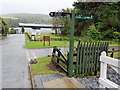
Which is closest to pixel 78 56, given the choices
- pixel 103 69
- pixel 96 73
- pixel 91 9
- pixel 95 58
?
pixel 95 58

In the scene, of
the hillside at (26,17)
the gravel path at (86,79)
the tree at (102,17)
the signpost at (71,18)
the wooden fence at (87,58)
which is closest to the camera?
the gravel path at (86,79)

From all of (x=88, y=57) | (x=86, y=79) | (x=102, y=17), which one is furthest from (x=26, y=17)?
(x=86, y=79)

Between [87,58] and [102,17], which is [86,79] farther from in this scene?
[102,17]

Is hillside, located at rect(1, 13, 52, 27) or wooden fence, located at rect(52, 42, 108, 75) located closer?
wooden fence, located at rect(52, 42, 108, 75)

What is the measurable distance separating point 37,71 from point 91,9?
10.7m

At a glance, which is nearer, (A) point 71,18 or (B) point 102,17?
(A) point 71,18

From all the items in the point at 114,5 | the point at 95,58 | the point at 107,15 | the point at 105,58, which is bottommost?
the point at 95,58

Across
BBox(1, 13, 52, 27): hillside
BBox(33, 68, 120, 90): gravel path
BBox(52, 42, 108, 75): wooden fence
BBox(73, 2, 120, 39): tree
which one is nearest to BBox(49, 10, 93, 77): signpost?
BBox(52, 42, 108, 75): wooden fence

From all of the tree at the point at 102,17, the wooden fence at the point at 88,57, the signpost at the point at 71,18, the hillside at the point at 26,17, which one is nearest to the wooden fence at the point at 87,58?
the wooden fence at the point at 88,57

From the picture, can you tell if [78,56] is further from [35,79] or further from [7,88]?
[7,88]

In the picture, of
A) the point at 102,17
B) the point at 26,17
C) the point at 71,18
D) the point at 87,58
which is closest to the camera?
the point at 71,18

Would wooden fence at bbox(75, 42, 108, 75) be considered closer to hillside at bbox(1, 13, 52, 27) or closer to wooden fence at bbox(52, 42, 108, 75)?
wooden fence at bbox(52, 42, 108, 75)

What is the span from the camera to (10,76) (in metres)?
4.27

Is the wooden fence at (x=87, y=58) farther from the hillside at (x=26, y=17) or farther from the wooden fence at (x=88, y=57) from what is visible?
the hillside at (x=26, y=17)
